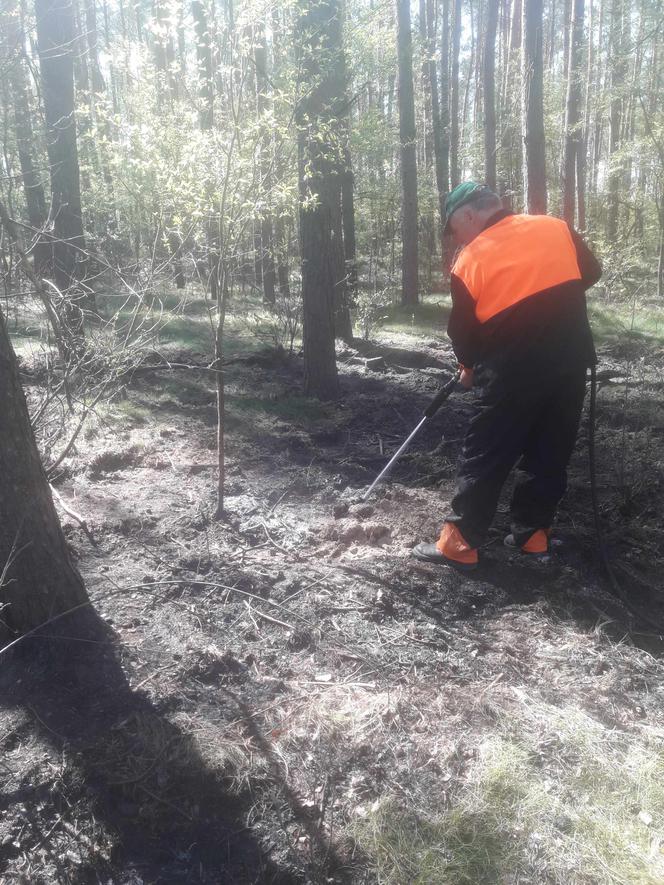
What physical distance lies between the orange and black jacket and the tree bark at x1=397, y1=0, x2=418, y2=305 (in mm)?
12191

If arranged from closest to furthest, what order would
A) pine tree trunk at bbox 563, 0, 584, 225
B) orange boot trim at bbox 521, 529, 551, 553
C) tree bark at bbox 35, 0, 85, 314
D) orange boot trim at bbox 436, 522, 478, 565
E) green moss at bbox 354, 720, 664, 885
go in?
green moss at bbox 354, 720, 664, 885
orange boot trim at bbox 436, 522, 478, 565
orange boot trim at bbox 521, 529, 551, 553
tree bark at bbox 35, 0, 85, 314
pine tree trunk at bbox 563, 0, 584, 225

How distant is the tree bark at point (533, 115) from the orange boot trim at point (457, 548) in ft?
35.0

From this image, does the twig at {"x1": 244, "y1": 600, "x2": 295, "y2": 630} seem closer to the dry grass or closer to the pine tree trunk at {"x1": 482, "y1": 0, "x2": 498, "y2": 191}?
the dry grass

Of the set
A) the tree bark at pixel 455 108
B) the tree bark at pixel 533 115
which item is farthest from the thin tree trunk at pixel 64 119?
the tree bark at pixel 455 108

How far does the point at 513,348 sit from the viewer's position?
334 cm

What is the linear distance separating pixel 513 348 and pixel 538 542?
1.27 metres

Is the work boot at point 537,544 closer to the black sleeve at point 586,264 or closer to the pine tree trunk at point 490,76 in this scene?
the black sleeve at point 586,264

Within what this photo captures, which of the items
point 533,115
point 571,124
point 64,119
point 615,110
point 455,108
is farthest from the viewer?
point 615,110

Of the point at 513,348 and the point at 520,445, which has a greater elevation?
the point at 513,348

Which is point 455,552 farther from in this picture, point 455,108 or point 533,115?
point 455,108

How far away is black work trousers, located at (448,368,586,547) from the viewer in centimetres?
340

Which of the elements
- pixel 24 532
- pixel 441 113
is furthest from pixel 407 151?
pixel 24 532

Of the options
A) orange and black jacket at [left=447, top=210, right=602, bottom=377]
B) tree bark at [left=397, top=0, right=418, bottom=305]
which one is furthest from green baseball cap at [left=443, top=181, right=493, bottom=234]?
tree bark at [left=397, top=0, right=418, bottom=305]

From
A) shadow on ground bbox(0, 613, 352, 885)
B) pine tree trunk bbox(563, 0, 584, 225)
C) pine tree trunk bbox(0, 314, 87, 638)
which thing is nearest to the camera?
shadow on ground bbox(0, 613, 352, 885)
